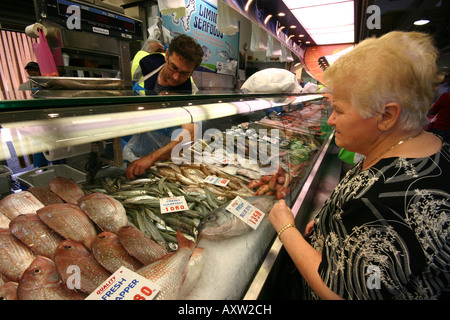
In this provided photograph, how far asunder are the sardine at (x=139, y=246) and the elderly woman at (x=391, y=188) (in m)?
0.72

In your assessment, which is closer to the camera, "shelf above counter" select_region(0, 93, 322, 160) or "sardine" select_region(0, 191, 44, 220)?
"shelf above counter" select_region(0, 93, 322, 160)

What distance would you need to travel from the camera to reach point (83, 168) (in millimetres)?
1566

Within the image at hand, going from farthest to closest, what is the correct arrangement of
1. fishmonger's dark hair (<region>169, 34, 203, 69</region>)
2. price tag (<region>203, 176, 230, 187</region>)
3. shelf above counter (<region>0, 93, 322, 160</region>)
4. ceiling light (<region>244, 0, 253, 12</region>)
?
ceiling light (<region>244, 0, 253, 12</region>)
fishmonger's dark hair (<region>169, 34, 203, 69</region>)
price tag (<region>203, 176, 230, 187</region>)
shelf above counter (<region>0, 93, 322, 160</region>)

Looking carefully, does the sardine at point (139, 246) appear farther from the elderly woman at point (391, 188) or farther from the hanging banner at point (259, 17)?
the hanging banner at point (259, 17)

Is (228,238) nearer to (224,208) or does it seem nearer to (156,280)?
(224,208)

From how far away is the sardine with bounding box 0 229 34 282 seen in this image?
0.83 metres

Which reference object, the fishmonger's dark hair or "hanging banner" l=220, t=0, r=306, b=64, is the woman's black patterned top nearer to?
the fishmonger's dark hair

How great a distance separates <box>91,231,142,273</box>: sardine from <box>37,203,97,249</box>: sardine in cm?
8

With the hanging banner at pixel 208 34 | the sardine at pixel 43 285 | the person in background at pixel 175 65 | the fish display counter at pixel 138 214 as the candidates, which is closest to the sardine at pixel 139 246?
the fish display counter at pixel 138 214

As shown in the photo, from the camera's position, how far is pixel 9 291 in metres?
0.75

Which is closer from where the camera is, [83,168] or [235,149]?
[83,168]

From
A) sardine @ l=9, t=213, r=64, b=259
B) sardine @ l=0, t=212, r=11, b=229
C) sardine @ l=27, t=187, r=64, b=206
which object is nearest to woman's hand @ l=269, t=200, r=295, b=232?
sardine @ l=9, t=213, r=64, b=259
